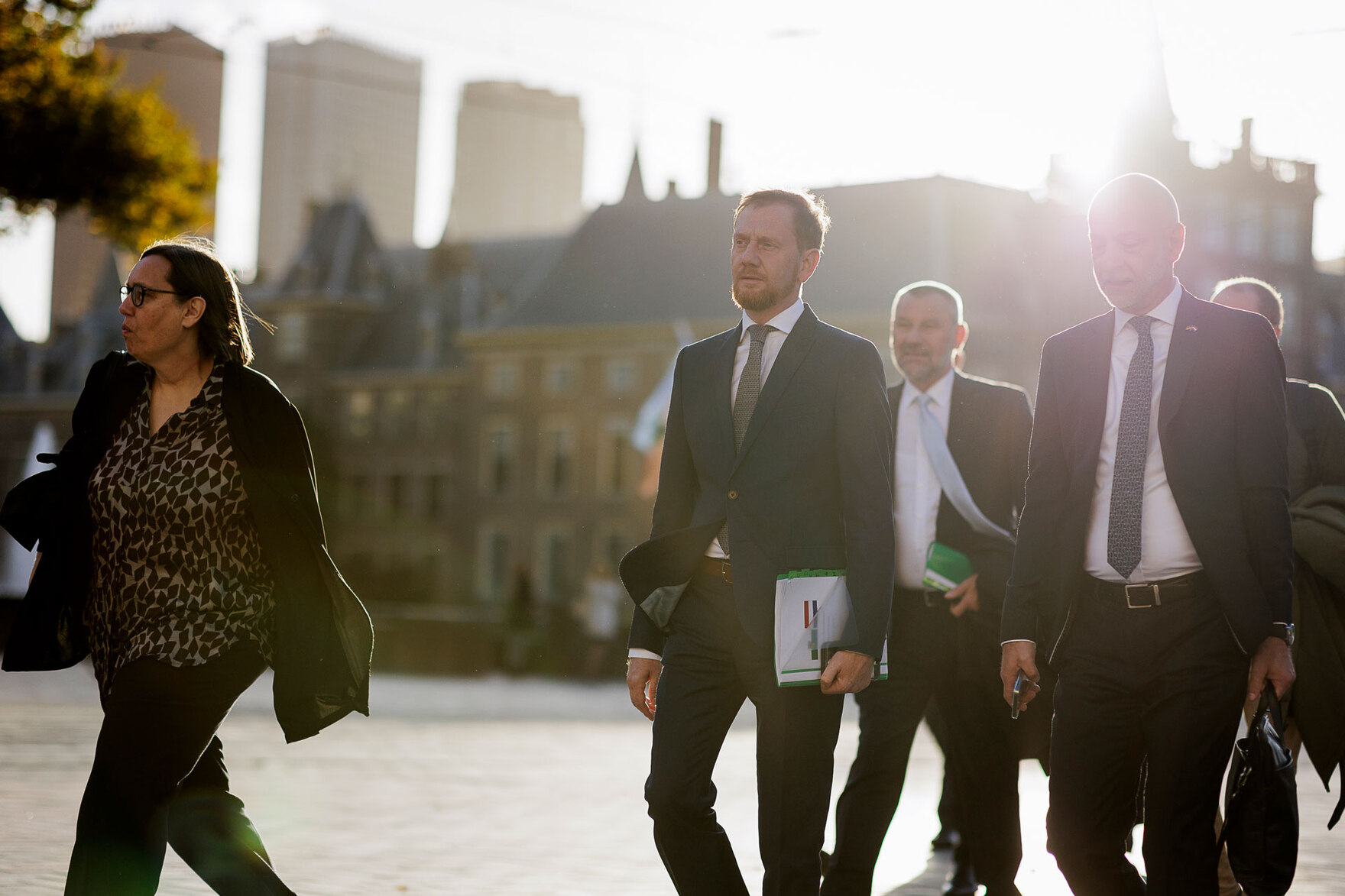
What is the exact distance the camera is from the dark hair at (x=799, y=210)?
4.93 meters

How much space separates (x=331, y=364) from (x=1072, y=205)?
31744 mm

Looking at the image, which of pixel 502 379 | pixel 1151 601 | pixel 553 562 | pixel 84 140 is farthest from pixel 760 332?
pixel 502 379

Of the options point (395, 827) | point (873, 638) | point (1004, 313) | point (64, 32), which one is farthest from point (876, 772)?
point (1004, 313)

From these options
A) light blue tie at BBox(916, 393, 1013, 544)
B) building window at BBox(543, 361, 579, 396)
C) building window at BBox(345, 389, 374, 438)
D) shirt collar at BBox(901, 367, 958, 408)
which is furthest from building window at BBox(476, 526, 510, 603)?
light blue tie at BBox(916, 393, 1013, 544)

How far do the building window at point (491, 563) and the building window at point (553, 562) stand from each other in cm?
155

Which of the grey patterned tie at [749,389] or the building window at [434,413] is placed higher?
the grey patterned tie at [749,389]

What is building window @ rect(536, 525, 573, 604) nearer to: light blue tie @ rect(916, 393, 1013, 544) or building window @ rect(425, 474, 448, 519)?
building window @ rect(425, 474, 448, 519)

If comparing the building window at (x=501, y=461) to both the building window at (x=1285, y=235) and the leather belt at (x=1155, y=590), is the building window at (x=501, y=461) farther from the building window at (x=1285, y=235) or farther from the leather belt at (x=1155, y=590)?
the leather belt at (x=1155, y=590)

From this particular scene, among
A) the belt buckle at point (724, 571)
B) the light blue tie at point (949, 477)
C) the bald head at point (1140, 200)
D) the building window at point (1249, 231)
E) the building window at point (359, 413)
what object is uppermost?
the building window at point (1249, 231)

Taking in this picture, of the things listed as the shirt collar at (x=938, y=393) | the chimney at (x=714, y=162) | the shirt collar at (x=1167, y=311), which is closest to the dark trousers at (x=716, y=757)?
the shirt collar at (x=1167, y=311)

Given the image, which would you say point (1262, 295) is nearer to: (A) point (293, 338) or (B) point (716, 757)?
(B) point (716, 757)

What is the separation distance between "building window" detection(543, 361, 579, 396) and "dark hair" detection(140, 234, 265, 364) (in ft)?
198

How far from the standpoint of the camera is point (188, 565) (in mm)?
4602

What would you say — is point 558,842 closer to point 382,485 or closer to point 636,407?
point 636,407
